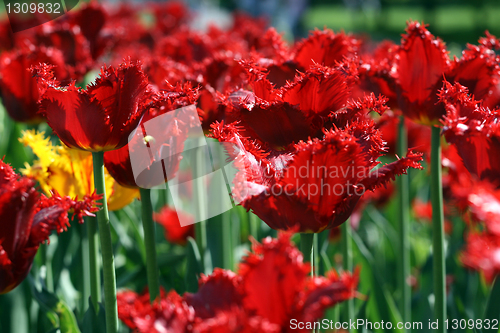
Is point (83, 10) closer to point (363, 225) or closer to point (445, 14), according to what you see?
point (363, 225)

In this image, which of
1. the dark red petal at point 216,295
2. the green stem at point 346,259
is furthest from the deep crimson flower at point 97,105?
the green stem at point 346,259

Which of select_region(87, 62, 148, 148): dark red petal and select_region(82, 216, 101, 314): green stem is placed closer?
select_region(87, 62, 148, 148): dark red petal

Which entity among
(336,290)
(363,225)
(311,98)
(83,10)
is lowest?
(363,225)

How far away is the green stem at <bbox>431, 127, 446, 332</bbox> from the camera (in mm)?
1154

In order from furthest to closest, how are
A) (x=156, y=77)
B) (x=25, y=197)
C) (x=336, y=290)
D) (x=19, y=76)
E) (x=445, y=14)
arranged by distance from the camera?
(x=445, y=14), (x=19, y=76), (x=156, y=77), (x=25, y=197), (x=336, y=290)

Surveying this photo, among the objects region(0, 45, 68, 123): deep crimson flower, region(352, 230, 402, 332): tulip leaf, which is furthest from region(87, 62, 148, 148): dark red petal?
region(352, 230, 402, 332): tulip leaf

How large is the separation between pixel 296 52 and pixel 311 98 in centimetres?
30

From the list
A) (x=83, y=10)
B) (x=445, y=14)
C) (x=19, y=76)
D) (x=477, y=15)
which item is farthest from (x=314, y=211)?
(x=445, y=14)

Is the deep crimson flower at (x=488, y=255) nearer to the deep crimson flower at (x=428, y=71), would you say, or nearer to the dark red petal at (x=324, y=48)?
the deep crimson flower at (x=428, y=71)

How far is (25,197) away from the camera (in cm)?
78

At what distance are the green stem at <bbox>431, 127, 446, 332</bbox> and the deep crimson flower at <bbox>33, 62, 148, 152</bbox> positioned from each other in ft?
2.26

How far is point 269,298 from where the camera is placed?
0.62 m

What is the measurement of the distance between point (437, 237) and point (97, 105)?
814mm

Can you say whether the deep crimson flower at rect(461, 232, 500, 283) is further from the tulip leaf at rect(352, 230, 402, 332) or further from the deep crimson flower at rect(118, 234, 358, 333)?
the tulip leaf at rect(352, 230, 402, 332)
